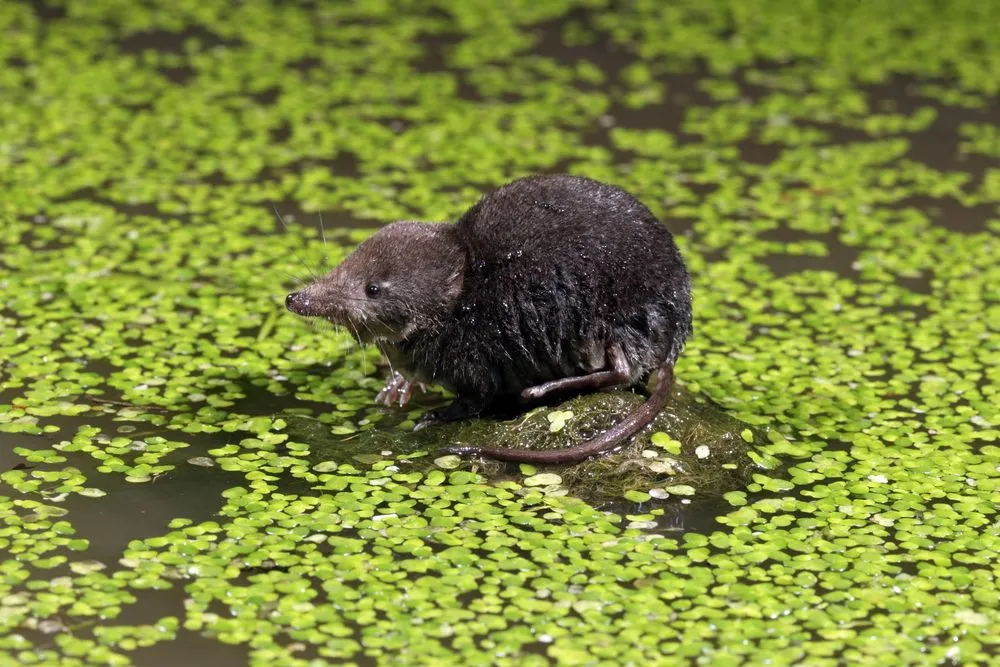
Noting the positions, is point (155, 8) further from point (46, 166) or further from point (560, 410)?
point (560, 410)

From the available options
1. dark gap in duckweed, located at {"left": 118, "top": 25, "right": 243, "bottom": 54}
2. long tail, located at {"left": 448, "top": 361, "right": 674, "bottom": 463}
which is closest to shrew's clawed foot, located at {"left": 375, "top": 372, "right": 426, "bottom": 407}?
long tail, located at {"left": 448, "top": 361, "right": 674, "bottom": 463}

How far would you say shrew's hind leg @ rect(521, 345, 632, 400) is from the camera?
5.40 meters

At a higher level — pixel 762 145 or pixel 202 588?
pixel 762 145

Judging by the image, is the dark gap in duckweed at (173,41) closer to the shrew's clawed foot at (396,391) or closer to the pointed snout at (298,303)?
the shrew's clawed foot at (396,391)

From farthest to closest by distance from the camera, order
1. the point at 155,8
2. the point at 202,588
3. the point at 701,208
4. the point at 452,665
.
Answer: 1. the point at 155,8
2. the point at 701,208
3. the point at 202,588
4. the point at 452,665

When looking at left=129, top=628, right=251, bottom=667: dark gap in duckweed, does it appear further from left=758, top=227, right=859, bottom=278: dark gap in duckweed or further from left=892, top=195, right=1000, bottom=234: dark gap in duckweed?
left=892, top=195, right=1000, bottom=234: dark gap in duckweed

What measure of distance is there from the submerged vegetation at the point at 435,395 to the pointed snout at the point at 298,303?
1.66ft

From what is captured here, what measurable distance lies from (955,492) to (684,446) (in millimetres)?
955

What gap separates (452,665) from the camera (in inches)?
165

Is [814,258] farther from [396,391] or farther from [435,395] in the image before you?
[396,391]

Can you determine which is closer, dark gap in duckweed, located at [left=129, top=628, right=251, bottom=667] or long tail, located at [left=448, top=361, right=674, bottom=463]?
dark gap in duckweed, located at [left=129, top=628, right=251, bottom=667]

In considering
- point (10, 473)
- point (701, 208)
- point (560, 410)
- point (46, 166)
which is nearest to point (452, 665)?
point (560, 410)

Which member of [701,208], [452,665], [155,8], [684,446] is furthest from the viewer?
[155,8]

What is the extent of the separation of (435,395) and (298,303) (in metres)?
0.85
